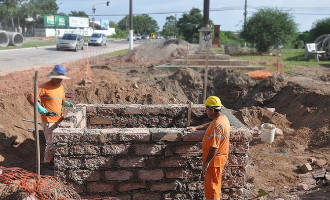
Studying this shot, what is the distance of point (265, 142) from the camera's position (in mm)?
7590

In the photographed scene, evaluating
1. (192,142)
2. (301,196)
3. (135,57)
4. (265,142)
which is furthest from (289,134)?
(135,57)

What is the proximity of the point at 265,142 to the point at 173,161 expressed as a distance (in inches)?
163

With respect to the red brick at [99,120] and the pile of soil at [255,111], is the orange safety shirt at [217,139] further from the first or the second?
the red brick at [99,120]

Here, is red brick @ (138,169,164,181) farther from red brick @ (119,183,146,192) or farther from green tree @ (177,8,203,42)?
green tree @ (177,8,203,42)

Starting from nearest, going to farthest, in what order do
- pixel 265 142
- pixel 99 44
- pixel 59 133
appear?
pixel 59 133, pixel 265 142, pixel 99 44

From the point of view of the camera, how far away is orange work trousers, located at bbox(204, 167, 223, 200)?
386 centimetres

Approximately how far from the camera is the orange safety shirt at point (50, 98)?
4965mm

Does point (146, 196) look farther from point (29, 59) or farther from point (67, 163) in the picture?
point (29, 59)

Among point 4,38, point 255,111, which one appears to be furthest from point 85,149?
point 4,38

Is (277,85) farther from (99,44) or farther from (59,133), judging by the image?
(99,44)

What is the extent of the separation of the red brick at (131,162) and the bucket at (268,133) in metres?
4.24

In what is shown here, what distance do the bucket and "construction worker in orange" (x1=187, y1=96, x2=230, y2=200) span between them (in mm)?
3808

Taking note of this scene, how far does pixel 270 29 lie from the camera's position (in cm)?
2745

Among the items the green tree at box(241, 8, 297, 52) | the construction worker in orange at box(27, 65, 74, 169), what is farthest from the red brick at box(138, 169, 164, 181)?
the green tree at box(241, 8, 297, 52)
